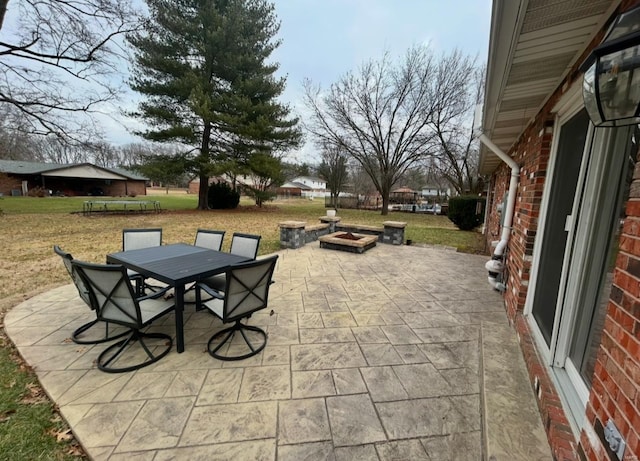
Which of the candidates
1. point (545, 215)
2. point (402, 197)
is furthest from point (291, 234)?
point (402, 197)

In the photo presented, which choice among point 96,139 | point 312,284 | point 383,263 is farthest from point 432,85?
point 96,139

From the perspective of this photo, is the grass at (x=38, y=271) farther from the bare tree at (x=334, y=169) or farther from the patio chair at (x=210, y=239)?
the bare tree at (x=334, y=169)

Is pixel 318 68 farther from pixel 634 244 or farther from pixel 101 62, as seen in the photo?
pixel 634 244

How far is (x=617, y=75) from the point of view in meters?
0.86

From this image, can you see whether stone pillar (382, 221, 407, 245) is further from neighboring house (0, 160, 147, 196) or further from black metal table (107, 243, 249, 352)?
neighboring house (0, 160, 147, 196)

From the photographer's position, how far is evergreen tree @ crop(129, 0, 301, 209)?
39.2 feet

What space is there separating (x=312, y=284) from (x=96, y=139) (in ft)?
40.2

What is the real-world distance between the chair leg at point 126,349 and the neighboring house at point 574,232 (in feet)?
9.06

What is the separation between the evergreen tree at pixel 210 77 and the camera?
11.9 metres

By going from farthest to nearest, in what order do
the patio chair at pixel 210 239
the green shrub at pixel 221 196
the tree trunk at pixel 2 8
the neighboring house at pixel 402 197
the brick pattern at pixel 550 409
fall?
the neighboring house at pixel 402 197 → the green shrub at pixel 221 196 → the tree trunk at pixel 2 8 → the patio chair at pixel 210 239 → the brick pattern at pixel 550 409

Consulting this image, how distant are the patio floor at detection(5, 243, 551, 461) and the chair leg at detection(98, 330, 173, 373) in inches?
2.9

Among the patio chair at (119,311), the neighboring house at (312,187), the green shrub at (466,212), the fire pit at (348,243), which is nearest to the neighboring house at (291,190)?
the neighboring house at (312,187)

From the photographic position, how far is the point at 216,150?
1420 centimetres

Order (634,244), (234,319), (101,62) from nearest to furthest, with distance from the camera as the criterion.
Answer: (634,244) → (234,319) → (101,62)
